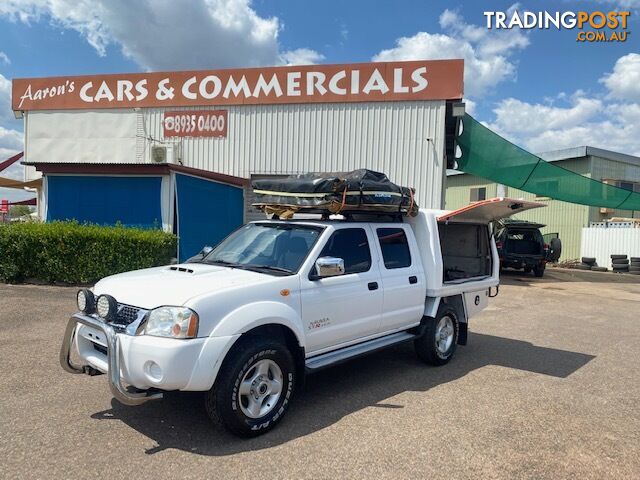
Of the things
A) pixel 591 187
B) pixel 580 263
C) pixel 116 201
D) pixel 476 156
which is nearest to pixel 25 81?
pixel 116 201

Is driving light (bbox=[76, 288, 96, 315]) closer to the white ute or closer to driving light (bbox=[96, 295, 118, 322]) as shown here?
the white ute

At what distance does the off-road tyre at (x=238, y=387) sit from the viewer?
373 centimetres

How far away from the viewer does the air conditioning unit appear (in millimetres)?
17141

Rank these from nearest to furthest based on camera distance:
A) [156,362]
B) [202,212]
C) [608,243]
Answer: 1. [156,362]
2. [202,212]
3. [608,243]

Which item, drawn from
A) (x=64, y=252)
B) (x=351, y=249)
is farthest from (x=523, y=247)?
(x=64, y=252)

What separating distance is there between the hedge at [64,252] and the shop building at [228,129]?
2022 mm

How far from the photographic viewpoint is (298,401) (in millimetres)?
4773

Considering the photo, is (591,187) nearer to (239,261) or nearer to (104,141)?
(239,261)

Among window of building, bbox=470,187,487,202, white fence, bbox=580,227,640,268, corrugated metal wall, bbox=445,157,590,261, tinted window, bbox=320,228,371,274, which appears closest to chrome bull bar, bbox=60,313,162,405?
tinted window, bbox=320,228,371,274

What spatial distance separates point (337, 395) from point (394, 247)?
1.79 meters

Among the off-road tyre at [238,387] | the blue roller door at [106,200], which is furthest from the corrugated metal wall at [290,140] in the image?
the off-road tyre at [238,387]

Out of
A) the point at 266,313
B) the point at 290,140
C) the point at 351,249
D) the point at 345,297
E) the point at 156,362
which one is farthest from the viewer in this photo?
the point at 290,140

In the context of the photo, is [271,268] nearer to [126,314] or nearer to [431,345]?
[126,314]

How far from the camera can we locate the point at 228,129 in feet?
55.9
